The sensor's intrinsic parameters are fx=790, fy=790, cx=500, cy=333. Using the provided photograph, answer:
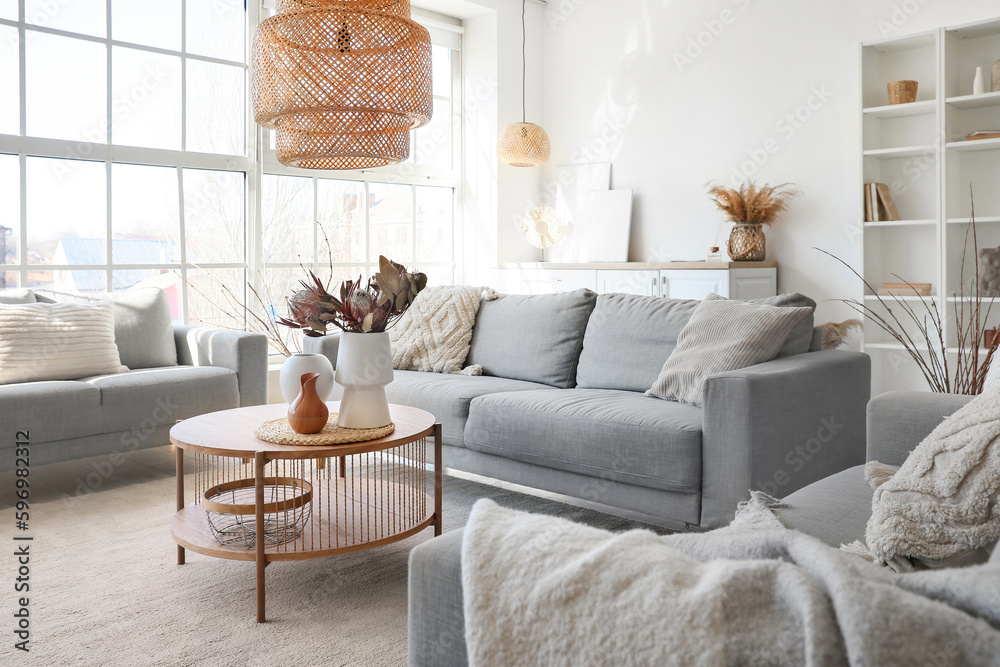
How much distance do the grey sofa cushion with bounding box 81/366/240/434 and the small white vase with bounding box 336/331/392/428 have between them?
146 centimetres

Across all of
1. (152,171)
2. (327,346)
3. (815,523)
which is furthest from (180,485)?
(152,171)

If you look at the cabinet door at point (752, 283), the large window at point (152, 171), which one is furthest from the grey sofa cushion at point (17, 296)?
the cabinet door at point (752, 283)

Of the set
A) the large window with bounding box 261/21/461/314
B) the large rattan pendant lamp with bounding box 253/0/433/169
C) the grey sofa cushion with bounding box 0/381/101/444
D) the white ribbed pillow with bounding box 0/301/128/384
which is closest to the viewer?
the large rattan pendant lamp with bounding box 253/0/433/169

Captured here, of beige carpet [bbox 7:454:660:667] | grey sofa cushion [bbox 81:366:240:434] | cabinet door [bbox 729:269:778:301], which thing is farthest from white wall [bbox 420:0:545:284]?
beige carpet [bbox 7:454:660:667]

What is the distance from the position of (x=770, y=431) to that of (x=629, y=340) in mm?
970

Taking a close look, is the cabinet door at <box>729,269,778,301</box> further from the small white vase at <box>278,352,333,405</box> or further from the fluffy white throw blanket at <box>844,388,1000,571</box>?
the fluffy white throw blanket at <box>844,388,1000,571</box>

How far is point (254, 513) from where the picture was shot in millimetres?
2230

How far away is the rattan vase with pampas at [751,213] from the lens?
5.06 metres

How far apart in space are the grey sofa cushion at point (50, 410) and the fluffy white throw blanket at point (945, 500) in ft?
9.80

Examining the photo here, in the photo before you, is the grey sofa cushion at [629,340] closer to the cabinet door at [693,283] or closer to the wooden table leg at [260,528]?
the cabinet door at [693,283]

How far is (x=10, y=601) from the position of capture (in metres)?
2.17

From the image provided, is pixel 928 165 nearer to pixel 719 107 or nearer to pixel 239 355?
pixel 719 107

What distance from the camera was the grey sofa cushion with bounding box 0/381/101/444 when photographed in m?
3.03

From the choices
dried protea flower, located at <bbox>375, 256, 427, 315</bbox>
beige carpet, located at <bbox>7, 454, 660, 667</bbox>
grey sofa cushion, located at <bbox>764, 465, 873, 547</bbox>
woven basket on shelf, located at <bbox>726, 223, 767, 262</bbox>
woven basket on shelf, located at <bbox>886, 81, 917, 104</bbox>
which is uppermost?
woven basket on shelf, located at <bbox>886, 81, 917, 104</bbox>
